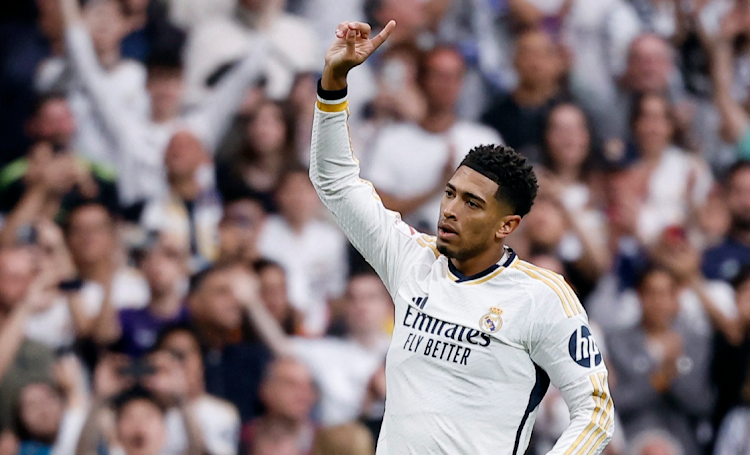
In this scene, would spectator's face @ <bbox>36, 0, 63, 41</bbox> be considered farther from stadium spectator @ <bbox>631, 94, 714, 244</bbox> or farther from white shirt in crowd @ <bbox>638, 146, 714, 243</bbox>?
white shirt in crowd @ <bbox>638, 146, 714, 243</bbox>

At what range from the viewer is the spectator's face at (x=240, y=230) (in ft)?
25.4

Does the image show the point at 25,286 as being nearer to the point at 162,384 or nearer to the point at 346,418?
the point at 162,384

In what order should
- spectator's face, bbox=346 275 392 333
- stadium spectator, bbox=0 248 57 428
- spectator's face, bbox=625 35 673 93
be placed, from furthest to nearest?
spectator's face, bbox=625 35 673 93, spectator's face, bbox=346 275 392 333, stadium spectator, bbox=0 248 57 428

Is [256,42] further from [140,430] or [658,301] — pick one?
[658,301]

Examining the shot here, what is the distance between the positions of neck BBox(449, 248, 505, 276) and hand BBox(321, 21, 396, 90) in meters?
0.72

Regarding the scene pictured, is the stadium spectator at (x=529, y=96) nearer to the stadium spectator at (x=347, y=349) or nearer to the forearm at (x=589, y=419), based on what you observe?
the stadium spectator at (x=347, y=349)

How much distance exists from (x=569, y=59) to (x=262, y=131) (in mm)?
2795

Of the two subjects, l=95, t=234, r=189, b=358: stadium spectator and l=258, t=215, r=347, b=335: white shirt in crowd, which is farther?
l=258, t=215, r=347, b=335: white shirt in crowd

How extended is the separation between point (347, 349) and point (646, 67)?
3.75 meters

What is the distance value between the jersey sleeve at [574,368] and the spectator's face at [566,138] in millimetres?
5365

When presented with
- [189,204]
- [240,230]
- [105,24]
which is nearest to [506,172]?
[240,230]

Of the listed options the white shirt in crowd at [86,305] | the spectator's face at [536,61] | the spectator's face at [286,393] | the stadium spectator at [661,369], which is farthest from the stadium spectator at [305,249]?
the stadium spectator at [661,369]

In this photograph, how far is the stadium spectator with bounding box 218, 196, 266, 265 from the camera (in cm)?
773

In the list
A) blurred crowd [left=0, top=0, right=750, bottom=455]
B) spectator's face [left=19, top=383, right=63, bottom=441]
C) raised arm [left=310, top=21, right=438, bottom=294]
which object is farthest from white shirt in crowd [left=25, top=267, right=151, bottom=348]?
raised arm [left=310, top=21, right=438, bottom=294]
